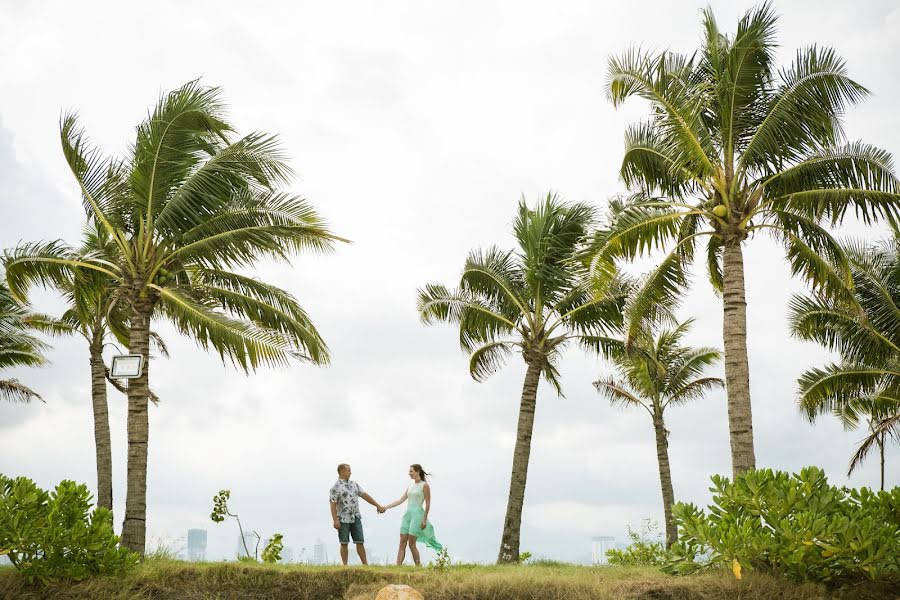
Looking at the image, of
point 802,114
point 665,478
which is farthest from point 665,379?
point 802,114

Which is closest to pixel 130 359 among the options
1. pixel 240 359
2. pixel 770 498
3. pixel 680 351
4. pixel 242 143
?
pixel 240 359

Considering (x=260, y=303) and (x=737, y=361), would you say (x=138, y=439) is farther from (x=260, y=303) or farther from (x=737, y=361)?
(x=737, y=361)

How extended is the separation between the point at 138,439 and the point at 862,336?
1822 cm

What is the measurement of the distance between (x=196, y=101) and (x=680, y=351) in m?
18.0

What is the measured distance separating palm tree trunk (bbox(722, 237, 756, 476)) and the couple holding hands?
5.38 metres

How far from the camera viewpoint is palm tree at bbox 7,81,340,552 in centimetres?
1520

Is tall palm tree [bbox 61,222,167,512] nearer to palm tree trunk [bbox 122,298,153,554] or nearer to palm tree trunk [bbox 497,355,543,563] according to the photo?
palm tree trunk [bbox 122,298,153,554]

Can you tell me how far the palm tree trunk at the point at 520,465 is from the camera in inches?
736

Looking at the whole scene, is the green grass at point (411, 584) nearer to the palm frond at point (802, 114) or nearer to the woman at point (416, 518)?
the woman at point (416, 518)

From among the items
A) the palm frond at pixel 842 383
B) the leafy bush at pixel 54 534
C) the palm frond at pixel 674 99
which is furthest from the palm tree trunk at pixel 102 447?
the palm frond at pixel 842 383

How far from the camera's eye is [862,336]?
21.9 m

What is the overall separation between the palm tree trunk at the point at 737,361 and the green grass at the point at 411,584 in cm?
263

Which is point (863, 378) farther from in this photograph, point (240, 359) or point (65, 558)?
point (65, 558)

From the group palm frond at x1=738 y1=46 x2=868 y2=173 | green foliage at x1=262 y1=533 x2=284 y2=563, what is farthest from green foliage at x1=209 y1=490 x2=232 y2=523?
palm frond at x1=738 y1=46 x2=868 y2=173
